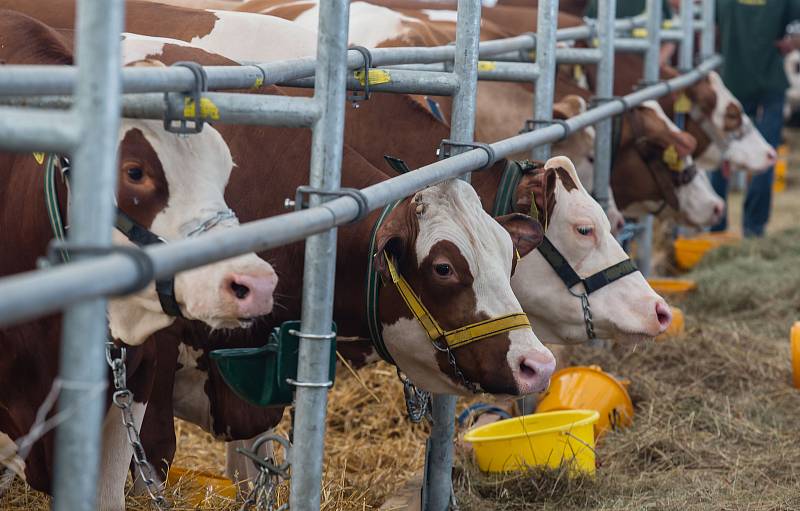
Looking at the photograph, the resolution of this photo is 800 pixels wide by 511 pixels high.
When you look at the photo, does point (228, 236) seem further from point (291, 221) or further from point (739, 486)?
point (739, 486)

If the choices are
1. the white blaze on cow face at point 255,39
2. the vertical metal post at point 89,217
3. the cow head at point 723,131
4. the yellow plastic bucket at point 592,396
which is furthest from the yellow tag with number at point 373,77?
the cow head at point 723,131

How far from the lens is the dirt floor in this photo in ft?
12.2

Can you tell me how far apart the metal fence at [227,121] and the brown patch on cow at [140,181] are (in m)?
0.21

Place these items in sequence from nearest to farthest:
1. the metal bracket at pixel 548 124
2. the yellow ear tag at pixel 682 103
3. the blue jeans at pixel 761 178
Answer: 1. the metal bracket at pixel 548 124
2. the yellow ear tag at pixel 682 103
3. the blue jeans at pixel 761 178

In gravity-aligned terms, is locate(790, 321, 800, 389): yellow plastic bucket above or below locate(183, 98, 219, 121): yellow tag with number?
below

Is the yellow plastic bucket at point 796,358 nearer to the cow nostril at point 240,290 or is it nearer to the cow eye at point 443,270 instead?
the cow eye at point 443,270

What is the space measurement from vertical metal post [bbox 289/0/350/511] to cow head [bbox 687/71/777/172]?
537cm

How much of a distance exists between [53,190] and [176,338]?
965mm

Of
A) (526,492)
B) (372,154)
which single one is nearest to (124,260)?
(526,492)

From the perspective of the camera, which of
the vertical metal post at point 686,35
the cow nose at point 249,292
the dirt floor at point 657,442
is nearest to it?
the cow nose at point 249,292

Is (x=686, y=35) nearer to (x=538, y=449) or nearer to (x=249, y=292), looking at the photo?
(x=538, y=449)

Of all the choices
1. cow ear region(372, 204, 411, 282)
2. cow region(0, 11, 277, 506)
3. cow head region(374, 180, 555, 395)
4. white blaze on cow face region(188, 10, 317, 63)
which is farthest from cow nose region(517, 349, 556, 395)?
white blaze on cow face region(188, 10, 317, 63)

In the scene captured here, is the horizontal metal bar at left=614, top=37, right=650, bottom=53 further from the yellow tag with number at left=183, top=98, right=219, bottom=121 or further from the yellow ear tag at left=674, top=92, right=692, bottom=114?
the yellow tag with number at left=183, top=98, right=219, bottom=121

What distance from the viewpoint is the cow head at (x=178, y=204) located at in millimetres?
2398
